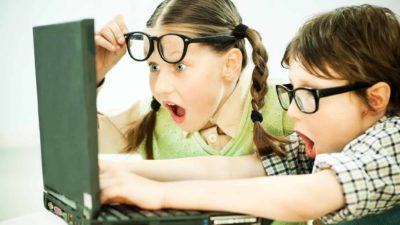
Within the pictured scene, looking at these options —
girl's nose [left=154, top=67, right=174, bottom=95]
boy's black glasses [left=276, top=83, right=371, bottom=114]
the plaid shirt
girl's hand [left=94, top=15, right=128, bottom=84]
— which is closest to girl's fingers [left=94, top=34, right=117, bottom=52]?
girl's hand [left=94, top=15, right=128, bottom=84]

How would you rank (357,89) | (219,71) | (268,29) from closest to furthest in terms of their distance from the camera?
(357,89), (219,71), (268,29)

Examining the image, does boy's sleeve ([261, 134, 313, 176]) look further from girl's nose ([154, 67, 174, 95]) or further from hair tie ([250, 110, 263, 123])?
girl's nose ([154, 67, 174, 95])

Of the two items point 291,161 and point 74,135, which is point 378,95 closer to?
point 291,161

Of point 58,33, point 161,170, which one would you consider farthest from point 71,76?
point 161,170

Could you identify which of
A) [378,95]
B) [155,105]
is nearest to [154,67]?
[155,105]

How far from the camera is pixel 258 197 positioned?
654 mm

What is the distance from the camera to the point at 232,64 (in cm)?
93

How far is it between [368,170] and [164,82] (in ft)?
1.34

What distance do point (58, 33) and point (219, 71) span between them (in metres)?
0.38

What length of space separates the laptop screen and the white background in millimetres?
335

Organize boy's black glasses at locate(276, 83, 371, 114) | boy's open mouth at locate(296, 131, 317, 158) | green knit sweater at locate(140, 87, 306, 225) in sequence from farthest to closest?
green knit sweater at locate(140, 87, 306, 225)
boy's open mouth at locate(296, 131, 317, 158)
boy's black glasses at locate(276, 83, 371, 114)

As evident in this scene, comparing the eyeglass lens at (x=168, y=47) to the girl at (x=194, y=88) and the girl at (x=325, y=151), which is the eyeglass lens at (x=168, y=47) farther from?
the girl at (x=325, y=151)

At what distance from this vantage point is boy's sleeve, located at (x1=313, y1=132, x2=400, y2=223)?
0.65 metres

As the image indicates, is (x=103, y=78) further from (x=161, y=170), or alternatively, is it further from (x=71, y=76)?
(x=71, y=76)
